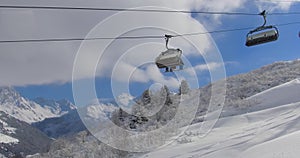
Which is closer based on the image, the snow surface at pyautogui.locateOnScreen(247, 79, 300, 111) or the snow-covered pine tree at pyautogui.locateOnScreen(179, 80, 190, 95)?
the snow surface at pyautogui.locateOnScreen(247, 79, 300, 111)

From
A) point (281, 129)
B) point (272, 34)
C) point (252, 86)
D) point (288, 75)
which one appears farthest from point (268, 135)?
point (288, 75)

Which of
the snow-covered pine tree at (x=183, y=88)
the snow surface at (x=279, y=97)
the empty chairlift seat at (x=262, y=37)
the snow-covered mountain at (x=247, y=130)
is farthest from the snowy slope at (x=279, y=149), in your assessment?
the snow-covered pine tree at (x=183, y=88)

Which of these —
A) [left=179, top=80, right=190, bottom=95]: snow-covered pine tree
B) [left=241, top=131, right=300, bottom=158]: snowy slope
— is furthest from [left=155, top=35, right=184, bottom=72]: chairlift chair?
[left=179, top=80, right=190, bottom=95]: snow-covered pine tree

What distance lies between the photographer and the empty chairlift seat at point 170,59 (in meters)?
11.1

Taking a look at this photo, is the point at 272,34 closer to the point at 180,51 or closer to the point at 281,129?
the point at 180,51

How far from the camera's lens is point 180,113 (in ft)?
171

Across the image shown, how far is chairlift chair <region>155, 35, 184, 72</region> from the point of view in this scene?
36.6 feet

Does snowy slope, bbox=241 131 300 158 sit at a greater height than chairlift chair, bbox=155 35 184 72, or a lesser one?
lesser

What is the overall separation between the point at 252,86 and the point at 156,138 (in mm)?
43033

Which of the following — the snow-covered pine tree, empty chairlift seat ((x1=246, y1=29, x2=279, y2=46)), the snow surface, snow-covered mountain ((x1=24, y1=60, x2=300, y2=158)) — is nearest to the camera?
empty chairlift seat ((x1=246, y1=29, x2=279, y2=46))

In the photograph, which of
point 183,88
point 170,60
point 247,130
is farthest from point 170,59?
point 183,88

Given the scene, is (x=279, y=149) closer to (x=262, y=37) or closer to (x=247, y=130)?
(x=262, y=37)

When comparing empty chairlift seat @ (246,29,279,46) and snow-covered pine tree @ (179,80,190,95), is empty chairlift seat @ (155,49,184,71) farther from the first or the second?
snow-covered pine tree @ (179,80,190,95)

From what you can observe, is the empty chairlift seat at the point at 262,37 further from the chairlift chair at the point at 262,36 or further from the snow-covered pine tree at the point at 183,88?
the snow-covered pine tree at the point at 183,88
